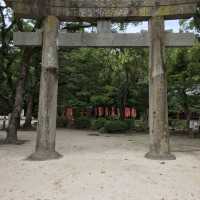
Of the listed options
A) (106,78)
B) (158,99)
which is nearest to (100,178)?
(158,99)

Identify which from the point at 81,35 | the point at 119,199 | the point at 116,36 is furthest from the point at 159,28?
the point at 119,199

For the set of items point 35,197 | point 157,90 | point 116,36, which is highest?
point 116,36

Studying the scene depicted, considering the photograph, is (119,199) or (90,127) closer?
(119,199)

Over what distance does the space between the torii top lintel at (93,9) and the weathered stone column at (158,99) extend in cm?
41

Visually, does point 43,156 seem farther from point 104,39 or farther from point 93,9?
point 93,9

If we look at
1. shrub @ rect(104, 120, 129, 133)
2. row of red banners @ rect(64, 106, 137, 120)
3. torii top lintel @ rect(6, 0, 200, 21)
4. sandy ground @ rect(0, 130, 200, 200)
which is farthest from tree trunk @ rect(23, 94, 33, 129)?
torii top lintel @ rect(6, 0, 200, 21)

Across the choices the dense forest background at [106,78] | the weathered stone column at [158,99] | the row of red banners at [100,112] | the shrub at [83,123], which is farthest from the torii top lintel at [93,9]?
the row of red banners at [100,112]

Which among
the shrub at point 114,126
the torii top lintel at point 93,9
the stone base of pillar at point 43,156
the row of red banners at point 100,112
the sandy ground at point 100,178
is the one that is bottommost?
the sandy ground at point 100,178

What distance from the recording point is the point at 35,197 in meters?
5.52

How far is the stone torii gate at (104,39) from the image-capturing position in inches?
355

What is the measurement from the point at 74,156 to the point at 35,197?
12.1 feet

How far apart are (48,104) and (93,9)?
122 inches

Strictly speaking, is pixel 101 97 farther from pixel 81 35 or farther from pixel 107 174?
pixel 107 174

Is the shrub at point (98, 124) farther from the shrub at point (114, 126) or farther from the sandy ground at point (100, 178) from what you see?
the sandy ground at point (100, 178)
